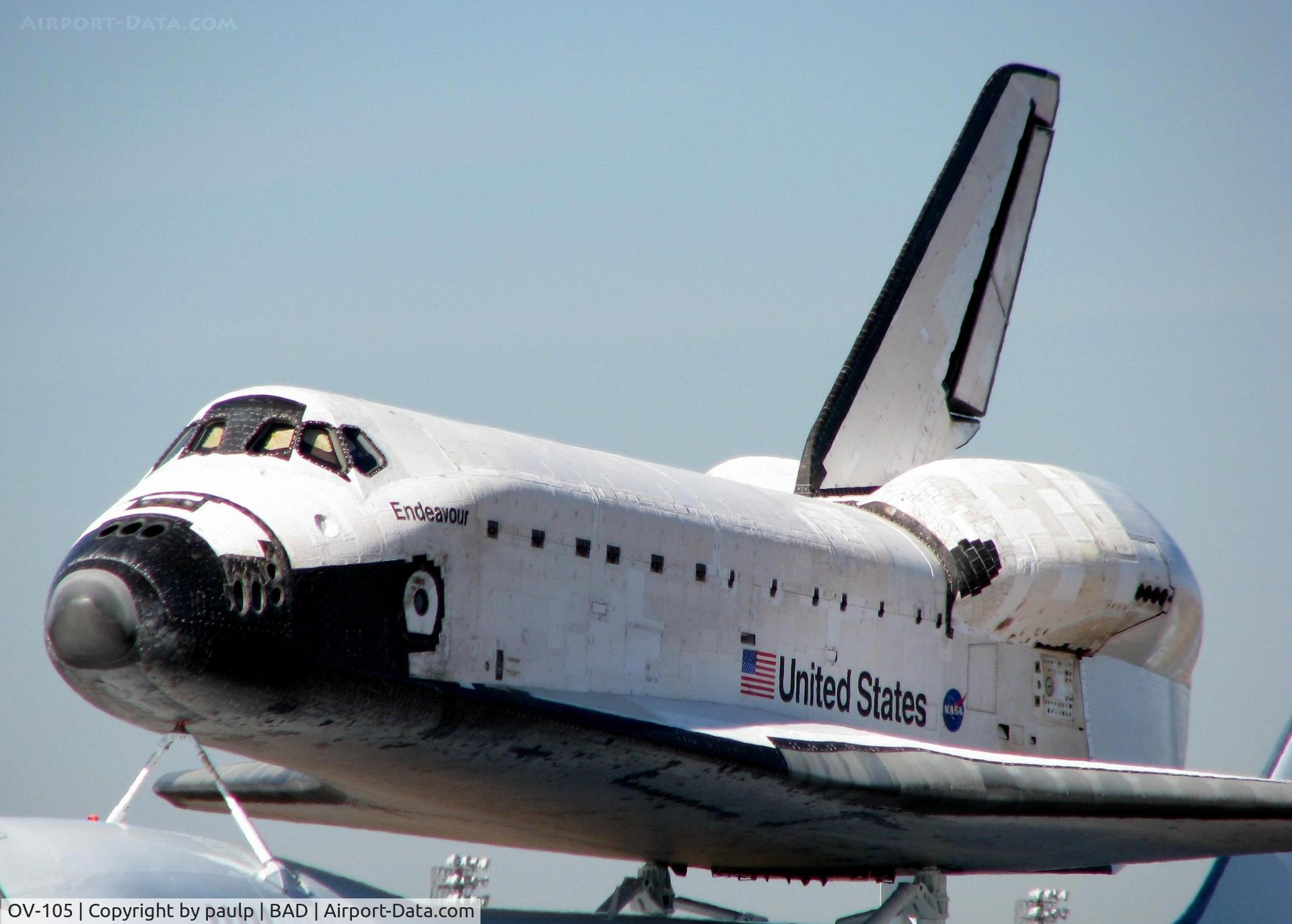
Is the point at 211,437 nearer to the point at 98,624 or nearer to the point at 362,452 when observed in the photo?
the point at 362,452

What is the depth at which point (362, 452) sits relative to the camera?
22.8 ft

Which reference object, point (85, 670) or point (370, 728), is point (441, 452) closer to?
point (370, 728)

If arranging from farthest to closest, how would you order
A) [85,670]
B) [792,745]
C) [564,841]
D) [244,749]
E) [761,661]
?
[564,841] → [761,661] → [792,745] → [244,749] → [85,670]

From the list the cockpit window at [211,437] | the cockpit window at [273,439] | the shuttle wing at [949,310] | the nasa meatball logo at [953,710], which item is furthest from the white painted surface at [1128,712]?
the cockpit window at [211,437]

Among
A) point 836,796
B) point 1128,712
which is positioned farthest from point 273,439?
point 1128,712

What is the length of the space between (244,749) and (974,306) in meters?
8.13

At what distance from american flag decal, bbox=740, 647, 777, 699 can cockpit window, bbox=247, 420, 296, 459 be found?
110 inches

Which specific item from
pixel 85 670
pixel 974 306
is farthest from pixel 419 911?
pixel 974 306

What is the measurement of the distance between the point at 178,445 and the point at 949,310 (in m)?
7.36

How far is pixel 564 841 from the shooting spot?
9156mm

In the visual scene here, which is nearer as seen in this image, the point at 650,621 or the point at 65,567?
the point at 65,567
